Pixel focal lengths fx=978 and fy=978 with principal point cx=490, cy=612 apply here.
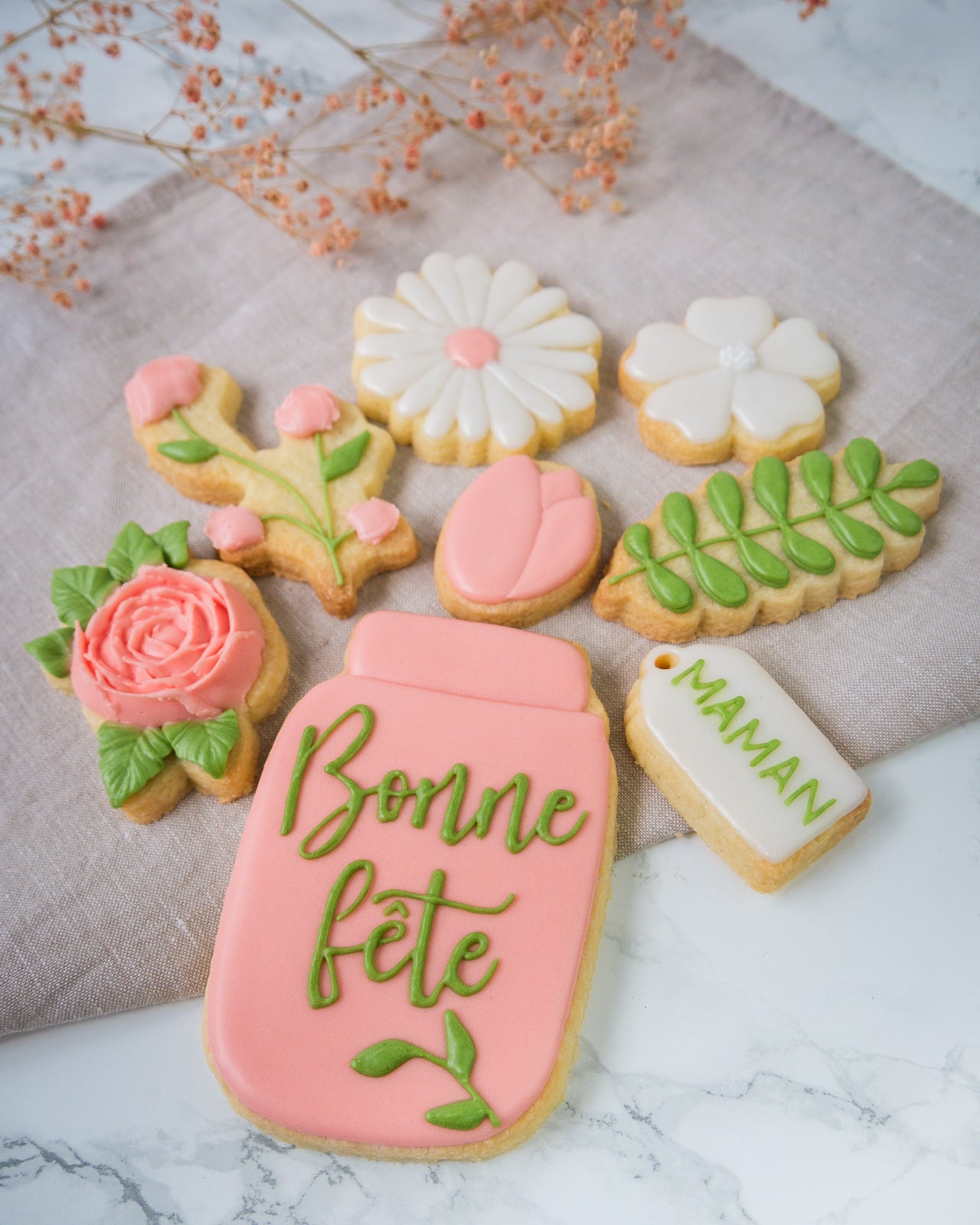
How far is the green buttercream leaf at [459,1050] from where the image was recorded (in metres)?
1.19

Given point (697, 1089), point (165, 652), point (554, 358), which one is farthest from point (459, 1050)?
point (554, 358)

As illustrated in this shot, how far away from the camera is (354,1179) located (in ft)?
4.09

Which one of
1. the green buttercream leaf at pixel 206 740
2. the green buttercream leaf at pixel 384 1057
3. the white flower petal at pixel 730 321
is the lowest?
the green buttercream leaf at pixel 384 1057

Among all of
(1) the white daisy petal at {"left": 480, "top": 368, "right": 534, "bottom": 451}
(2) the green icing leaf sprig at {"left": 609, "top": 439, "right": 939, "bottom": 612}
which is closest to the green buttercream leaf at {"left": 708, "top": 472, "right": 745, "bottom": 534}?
(2) the green icing leaf sprig at {"left": 609, "top": 439, "right": 939, "bottom": 612}

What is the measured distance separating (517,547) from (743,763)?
467 mm

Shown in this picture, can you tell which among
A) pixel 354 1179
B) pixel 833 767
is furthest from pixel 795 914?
pixel 354 1179

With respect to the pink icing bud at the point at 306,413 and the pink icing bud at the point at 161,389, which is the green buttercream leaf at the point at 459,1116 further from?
the pink icing bud at the point at 161,389

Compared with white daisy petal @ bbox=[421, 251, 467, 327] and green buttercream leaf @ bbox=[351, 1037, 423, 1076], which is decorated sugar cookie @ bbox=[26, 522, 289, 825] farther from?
white daisy petal @ bbox=[421, 251, 467, 327]

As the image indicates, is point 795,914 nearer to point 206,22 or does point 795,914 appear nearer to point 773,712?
point 773,712

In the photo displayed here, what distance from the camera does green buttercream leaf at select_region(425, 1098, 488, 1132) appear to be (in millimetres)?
1164

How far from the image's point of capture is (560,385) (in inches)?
67.0

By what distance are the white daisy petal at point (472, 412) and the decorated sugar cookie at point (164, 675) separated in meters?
0.47

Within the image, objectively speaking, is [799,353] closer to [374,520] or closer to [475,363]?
[475,363]

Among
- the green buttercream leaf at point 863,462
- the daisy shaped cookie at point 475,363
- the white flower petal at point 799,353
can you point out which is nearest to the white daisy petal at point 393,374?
the daisy shaped cookie at point 475,363
